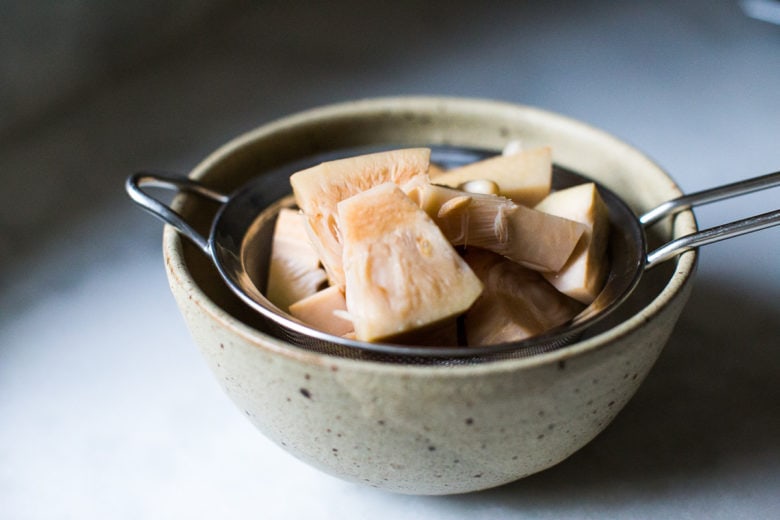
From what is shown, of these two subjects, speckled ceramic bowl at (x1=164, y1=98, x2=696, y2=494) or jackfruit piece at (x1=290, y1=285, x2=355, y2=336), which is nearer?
speckled ceramic bowl at (x1=164, y1=98, x2=696, y2=494)

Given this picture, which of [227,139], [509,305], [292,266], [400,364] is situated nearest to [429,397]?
[400,364]

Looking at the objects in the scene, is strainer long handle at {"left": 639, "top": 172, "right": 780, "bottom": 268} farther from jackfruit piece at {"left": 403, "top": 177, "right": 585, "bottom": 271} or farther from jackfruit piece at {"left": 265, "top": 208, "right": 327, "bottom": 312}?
jackfruit piece at {"left": 265, "top": 208, "right": 327, "bottom": 312}

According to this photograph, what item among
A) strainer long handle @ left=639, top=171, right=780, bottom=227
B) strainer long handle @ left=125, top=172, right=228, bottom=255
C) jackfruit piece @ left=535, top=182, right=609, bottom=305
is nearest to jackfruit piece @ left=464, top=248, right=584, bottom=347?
jackfruit piece @ left=535, top=182, right=609, bottom=305

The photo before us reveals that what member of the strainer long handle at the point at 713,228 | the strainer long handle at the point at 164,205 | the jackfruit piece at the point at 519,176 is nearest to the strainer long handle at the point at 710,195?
the strainer long handle at the point at 713,228

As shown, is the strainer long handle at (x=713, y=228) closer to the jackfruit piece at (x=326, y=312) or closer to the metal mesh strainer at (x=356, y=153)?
the metal mesh strainer at (x=356, y=153)

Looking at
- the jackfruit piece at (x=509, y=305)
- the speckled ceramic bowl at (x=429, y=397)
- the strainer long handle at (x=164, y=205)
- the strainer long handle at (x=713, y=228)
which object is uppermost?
the strainer long handle at (x=713, y=228)

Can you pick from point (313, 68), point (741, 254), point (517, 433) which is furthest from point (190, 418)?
point (313, 68)

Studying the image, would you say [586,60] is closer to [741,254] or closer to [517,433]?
[741,254]
